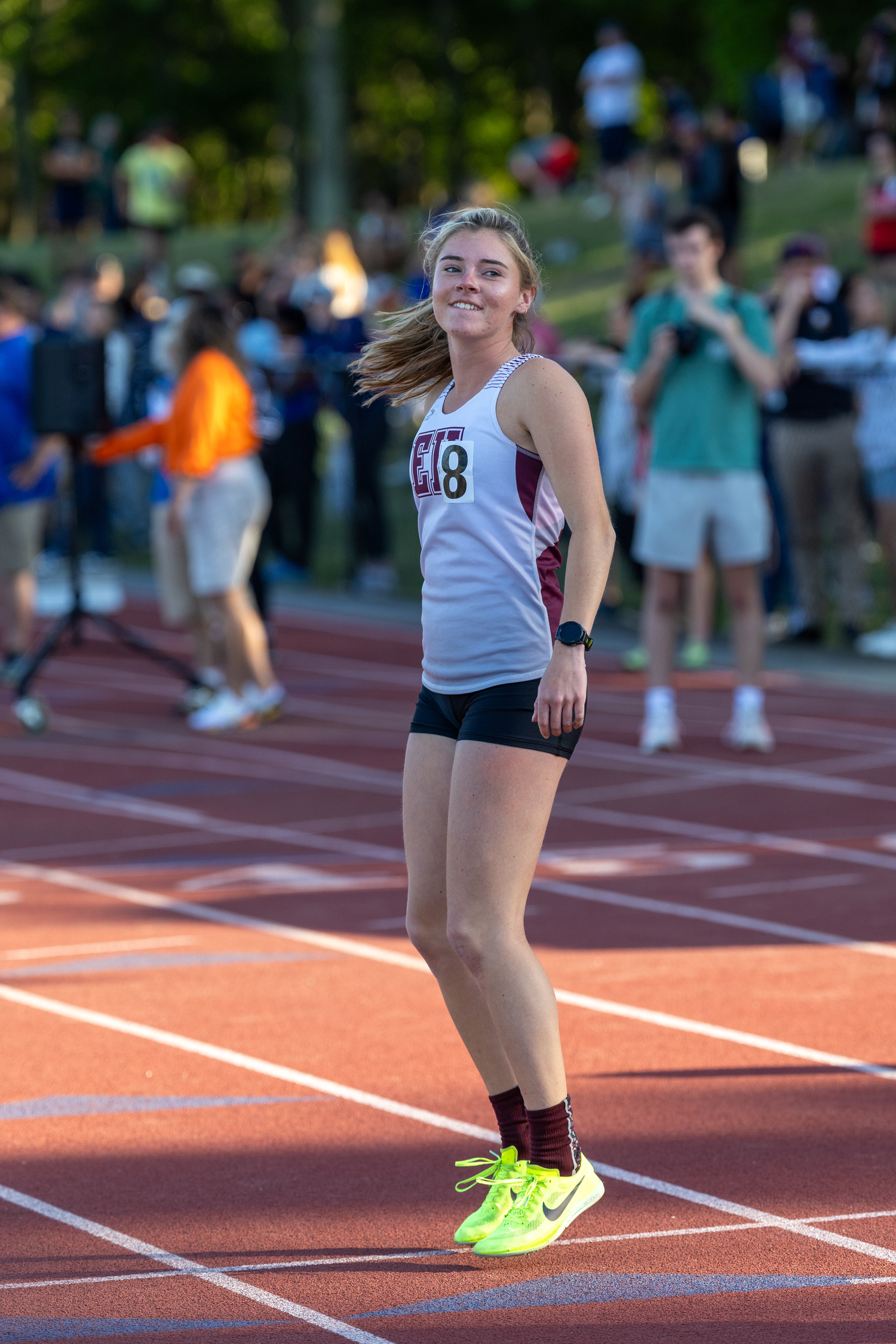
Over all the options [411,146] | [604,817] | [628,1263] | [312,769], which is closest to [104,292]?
[312,769]

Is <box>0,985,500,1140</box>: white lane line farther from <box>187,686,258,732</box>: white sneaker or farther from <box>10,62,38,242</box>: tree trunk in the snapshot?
<box>10,62,38,242</box>: tree trunk

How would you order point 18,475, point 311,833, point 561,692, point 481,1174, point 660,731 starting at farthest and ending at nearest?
point 18,475
point 660,731
point 311,833
point 481,1174
point 561,692

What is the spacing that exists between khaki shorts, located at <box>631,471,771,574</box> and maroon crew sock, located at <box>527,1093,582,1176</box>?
5422mm

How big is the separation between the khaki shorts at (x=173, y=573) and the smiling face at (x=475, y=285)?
22.1ft

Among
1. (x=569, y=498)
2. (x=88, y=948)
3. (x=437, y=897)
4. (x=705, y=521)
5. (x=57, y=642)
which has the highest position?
(x=569, y=498)

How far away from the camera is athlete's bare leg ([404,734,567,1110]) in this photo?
156 inches

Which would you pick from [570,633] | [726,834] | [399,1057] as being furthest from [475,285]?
[726,834]

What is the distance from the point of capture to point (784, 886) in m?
7.28

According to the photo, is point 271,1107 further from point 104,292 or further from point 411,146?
point 411,146

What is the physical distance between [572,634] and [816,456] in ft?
29.0

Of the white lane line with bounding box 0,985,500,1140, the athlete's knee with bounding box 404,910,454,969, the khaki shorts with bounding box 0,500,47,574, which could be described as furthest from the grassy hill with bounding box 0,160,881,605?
the athlete's knee with bounding box 404,910,454,969

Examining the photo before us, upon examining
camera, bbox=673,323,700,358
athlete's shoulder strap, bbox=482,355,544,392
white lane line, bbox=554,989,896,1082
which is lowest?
white lane line, bbox=554,989,896,1082

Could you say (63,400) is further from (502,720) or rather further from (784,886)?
(502,720)

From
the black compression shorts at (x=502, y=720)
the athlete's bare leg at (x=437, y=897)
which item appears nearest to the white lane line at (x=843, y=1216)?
the athlete's bare leg at (x=437, y=897)
